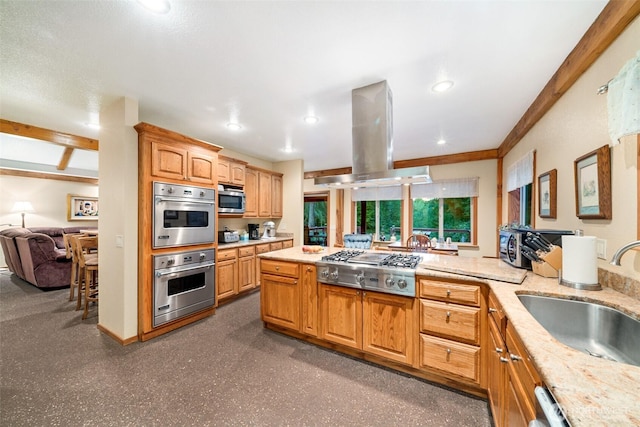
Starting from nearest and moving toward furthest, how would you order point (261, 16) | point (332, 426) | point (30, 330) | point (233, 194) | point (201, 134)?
point (261, 16)
point (332, 426)
point (30, 330)
point (201, 134)
point (233, 194)

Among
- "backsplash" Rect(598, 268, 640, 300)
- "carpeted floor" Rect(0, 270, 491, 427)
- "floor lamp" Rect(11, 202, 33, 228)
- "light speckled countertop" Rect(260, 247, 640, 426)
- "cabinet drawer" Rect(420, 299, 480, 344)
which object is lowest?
"carpeted floor" Rect(0, 270, 491, 427)

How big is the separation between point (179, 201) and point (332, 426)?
8.66ft

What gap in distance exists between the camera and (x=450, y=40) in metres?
1.60

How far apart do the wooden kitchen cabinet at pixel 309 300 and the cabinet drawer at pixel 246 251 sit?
1.78 metres

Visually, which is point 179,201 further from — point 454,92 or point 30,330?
point 454,92

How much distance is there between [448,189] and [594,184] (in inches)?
133

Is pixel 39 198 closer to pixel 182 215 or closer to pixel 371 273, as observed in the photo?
pixel 182 215

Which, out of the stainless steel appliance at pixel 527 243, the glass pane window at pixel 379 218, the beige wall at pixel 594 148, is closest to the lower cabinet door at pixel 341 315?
the stainless steel appliance at pixel 527 243

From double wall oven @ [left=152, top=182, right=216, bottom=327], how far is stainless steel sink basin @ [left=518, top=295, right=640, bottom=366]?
3182 mm

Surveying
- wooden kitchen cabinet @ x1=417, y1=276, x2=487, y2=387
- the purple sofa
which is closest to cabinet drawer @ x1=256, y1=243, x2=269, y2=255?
wooden kitchen cabinet @ x1=417, y1=276, x2=487, y2=387

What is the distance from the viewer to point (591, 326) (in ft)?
3.98

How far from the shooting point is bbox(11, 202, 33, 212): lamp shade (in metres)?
5.54

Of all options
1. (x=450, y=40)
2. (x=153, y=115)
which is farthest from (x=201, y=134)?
(x=450, y=40)

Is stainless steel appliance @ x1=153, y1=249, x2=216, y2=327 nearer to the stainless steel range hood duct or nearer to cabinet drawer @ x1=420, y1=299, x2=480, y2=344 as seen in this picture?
the stainless steel range hood duct
